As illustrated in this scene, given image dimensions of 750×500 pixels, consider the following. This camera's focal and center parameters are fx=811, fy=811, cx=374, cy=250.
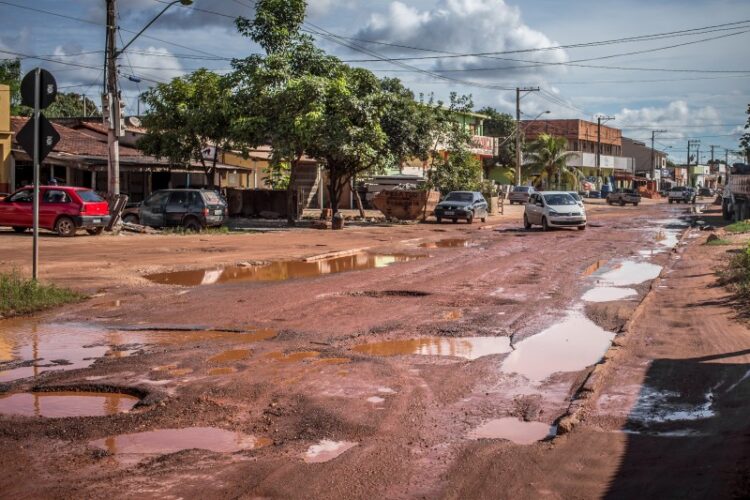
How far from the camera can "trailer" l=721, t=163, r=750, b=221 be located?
39.2m

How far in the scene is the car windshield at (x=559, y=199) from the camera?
33.6 meters

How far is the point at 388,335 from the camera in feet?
33.3

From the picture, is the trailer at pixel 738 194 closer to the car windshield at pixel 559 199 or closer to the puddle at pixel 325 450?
the car windshield at pixel 559 199

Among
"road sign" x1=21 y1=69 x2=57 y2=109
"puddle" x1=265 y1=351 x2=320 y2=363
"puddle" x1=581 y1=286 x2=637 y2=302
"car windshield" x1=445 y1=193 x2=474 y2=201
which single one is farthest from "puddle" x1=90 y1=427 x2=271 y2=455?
"car windshield" x1=445 y1=193 x2=474 y2=201

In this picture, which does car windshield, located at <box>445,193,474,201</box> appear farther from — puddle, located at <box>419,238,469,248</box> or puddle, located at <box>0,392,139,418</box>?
puddle, located at <box>0,392,139,418</box>

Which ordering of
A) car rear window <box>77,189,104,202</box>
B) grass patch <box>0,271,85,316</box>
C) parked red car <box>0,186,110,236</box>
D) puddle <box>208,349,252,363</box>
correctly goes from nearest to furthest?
puddle <box>208,349,252,363</box>
grass patch <box>0,271,85,316</box>
parked red car <box>0,186,110,236</box>
car rear window <box>77,189,104,202</box>

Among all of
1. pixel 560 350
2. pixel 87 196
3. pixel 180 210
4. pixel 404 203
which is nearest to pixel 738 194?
pixel 404 203

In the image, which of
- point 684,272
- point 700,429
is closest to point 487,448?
point 700,429

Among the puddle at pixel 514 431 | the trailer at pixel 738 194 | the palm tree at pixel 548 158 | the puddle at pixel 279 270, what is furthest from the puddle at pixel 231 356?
the palm tree at pixel 548 158

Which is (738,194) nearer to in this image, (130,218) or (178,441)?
(130,218)

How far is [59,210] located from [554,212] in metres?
18.7

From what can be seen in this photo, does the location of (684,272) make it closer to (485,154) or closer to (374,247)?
(374,247)

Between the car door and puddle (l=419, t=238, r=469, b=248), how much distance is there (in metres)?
9.60

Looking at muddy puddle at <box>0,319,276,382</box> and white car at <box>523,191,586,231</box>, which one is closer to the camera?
muddy puddle at <box>0,319,276,382</box>
